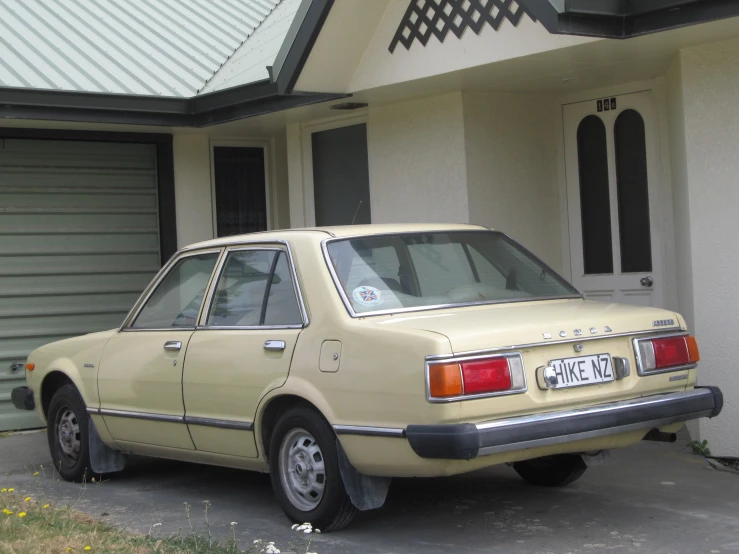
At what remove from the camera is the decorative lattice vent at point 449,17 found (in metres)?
8.08

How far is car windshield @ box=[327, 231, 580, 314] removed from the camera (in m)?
5.93

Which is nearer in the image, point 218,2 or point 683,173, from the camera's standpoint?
point 683,173

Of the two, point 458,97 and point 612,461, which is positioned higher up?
point 458,97

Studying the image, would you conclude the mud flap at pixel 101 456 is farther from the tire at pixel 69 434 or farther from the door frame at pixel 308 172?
the door frame at pixel 308 172

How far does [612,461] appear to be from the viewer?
7738 mm

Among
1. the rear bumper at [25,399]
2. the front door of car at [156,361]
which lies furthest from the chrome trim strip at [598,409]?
the rear bumper at [25,399]

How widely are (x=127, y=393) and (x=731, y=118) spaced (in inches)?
176

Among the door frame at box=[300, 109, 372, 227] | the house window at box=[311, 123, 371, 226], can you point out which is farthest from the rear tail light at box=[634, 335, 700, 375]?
the door frame at box=[300, 109, 372, 227]

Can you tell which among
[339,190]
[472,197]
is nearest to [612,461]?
[472,197]

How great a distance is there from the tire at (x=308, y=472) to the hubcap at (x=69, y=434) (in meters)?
2.28

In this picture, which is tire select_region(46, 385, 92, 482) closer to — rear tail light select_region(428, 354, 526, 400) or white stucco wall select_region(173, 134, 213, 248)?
rear tail light select_region(428, 354, 526, 400)

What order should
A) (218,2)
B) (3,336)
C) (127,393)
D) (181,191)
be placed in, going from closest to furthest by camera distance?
(127,393), (3,336), (181,191), (218,2)

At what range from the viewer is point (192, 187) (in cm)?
1172

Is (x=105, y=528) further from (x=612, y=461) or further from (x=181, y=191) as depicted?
(x=181, y=191)
